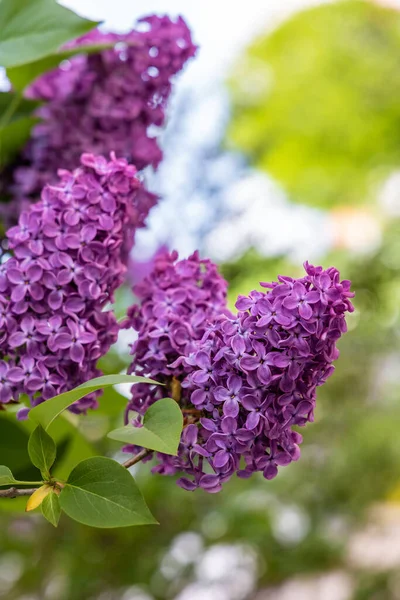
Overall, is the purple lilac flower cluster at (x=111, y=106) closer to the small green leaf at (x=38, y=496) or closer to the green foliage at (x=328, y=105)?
the small green leaf at (x=38, y=496)

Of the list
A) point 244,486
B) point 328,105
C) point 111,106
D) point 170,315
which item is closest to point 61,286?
point 170,315

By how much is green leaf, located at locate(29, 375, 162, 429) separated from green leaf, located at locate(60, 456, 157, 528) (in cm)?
2

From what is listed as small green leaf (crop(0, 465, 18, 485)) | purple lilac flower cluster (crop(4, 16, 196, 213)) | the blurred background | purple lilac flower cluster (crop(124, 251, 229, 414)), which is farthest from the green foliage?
small green leaf (crop(0, 465, 18, 485))

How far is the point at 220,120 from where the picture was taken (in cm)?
101

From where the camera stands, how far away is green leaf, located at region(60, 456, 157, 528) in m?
0.24

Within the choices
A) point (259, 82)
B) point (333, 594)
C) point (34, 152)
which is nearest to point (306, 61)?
point (259, 82)

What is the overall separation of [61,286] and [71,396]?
0.06 meters

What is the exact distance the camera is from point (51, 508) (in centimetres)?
25

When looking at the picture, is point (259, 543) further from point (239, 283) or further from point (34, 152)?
point (34, 152)

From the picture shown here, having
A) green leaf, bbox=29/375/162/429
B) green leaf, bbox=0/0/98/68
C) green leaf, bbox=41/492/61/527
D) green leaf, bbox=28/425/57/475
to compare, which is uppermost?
green leaf, bbox=0/0/98/68

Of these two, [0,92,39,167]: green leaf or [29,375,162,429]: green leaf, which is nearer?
[29,375,162,429]: green leaf

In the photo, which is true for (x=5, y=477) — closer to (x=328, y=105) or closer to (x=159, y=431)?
(x=159, y=431)

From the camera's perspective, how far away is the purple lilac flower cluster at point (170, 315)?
0.30 metres

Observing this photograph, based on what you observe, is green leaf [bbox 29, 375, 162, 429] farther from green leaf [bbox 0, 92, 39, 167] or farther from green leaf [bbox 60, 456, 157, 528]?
green leaf [bbox 0, 92, 39, 167]
